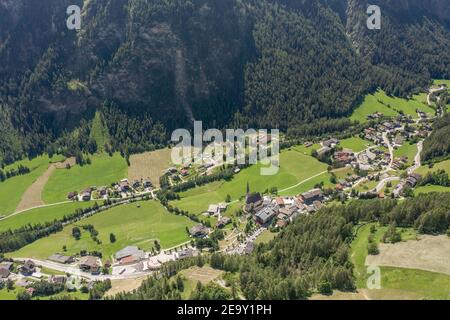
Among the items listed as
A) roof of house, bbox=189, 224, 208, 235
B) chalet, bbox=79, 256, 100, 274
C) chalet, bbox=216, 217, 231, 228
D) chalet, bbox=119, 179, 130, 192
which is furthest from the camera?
chalet, bbox=119, 179, 130, 192

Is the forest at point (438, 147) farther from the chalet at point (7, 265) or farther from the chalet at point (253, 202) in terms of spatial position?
the chalet at point (7, 265)

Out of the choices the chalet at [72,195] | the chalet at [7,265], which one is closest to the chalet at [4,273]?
the chalet at [7,265]

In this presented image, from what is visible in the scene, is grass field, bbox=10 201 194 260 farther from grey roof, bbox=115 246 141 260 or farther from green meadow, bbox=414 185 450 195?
green meadow, bbox=414 185 450 195

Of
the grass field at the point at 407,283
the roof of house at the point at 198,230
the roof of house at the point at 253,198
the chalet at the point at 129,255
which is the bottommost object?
the chalet at the point at 129,255

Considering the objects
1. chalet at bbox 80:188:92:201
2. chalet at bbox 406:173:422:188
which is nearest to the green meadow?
chalet at bbox 406:173:422:188

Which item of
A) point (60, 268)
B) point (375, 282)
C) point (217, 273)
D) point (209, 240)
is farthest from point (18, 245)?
point (375, 282)

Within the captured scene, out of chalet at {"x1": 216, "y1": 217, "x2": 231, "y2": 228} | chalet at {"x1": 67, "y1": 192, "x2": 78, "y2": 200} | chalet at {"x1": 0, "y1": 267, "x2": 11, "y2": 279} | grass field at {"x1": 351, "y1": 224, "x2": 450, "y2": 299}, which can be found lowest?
chalet at {"x1": 0, "y1": 267, "x2": 11, "y2": 279}
